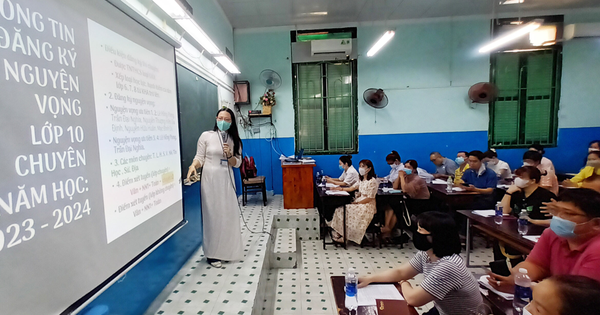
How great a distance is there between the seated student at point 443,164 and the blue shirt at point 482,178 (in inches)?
41.8

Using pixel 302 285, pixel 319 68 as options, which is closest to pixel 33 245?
pixel 302 285

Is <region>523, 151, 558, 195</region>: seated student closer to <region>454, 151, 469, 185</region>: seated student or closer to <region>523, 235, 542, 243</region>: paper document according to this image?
<region>454, 151, 469, 185</region>: seated student

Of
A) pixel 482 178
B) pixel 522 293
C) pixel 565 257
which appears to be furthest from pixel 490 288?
pixel 482 178

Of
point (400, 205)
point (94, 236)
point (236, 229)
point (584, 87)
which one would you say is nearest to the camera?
point (94, 236)

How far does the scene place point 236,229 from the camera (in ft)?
8.79

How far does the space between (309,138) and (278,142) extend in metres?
0.73

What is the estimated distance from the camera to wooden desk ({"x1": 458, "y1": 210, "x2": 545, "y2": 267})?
6.97ft

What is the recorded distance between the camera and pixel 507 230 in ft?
7.68

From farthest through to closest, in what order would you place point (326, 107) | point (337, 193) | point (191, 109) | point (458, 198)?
point (326, 107)
point (337, 193)
point (458, 198)
point (191, 109)

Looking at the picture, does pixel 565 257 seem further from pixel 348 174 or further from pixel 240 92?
pixel 240 92

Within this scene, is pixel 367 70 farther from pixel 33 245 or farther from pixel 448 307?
pixel 33 245

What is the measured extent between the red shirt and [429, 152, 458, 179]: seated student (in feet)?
12.5

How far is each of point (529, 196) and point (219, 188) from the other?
325cm

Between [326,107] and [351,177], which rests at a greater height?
[326,107]
